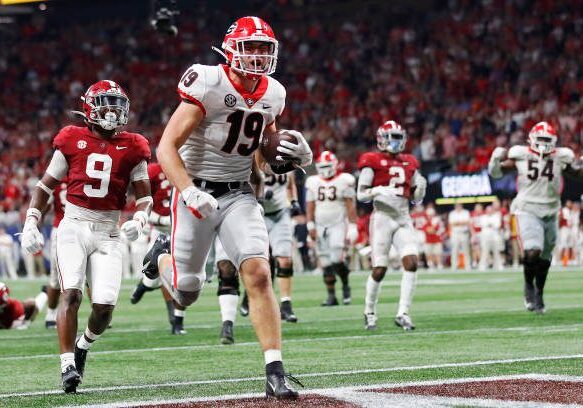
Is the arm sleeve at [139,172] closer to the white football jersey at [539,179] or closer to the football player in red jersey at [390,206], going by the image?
the football player in red jersey at [390,206]

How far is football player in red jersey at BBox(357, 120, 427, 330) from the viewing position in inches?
374

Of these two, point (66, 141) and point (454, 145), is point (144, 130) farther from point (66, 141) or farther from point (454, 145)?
point (66, 141)

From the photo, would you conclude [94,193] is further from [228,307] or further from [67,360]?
[228,307]

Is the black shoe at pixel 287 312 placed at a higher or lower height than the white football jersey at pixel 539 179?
lower

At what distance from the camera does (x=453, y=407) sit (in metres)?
4.66

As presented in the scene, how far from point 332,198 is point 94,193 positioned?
7.63 metres

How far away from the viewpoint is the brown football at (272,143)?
549 centimetres

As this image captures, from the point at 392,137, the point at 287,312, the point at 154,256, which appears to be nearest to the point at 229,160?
the point at 154,256

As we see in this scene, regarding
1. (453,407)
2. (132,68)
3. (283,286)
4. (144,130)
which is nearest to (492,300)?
(283,286)

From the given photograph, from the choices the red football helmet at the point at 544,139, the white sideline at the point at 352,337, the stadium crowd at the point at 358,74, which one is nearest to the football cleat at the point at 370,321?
the white sideline at the point at 352,337

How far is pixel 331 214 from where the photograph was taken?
1378 centimetres

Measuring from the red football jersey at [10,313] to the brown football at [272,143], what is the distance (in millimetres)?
5470

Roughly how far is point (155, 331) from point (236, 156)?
4.81 meters

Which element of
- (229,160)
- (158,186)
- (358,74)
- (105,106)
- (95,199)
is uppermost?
(358,74)
